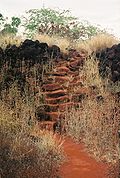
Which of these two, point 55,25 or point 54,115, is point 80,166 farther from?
point 55,25

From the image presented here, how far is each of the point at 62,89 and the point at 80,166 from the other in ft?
16.2

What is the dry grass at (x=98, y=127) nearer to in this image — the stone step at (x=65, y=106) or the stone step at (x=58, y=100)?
the stone step at (x=65, y=106)

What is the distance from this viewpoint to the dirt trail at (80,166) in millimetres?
7379

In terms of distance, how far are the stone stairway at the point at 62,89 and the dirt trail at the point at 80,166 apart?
2103 millimetres

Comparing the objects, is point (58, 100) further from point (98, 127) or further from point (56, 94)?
point (98, 127)

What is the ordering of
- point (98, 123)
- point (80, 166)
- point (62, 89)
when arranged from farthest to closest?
point (62, 89), point (98, 123), point (80, 166)

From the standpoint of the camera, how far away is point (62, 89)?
12.6m

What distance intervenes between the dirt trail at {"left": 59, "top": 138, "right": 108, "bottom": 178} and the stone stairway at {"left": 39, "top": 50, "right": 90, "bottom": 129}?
2.10 metres

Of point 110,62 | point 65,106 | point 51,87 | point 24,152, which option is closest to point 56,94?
point 51,87

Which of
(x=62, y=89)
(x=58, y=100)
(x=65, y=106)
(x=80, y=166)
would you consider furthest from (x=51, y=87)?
(x=80, y=166)

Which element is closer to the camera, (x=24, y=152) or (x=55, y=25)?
(x=24, y=152)

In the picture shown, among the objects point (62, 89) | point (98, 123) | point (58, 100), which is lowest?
point (98, 123)

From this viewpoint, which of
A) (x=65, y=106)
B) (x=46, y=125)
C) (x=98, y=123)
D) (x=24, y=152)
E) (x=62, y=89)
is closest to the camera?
(x=24, y=152)

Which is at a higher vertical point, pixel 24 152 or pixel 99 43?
pixel 99 43
